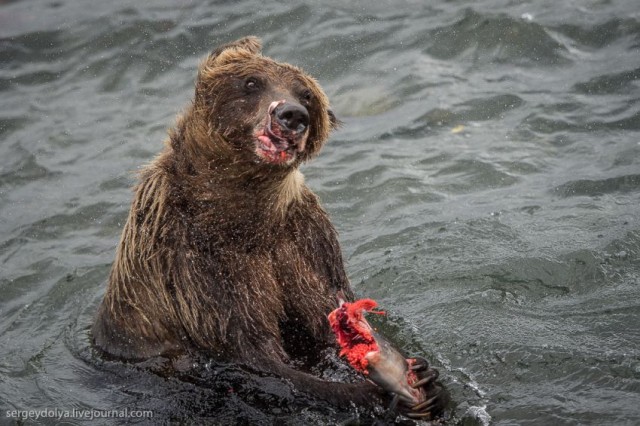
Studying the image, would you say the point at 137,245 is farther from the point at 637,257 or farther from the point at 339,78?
the point at 339,78

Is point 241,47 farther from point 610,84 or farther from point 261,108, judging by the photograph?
point 610,84

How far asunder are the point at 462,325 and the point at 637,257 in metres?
1.65

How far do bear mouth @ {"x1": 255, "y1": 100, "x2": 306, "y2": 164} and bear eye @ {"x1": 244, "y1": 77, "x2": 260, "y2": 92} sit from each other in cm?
23

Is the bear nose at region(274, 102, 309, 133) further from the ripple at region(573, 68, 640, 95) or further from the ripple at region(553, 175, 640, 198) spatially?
the ripple at region(573, 68, 640, 95)

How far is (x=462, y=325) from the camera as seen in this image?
643cm

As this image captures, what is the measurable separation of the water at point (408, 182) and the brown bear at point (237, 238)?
0.85 ft

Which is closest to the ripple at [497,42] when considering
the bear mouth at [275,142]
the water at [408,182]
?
the water at [408,182]

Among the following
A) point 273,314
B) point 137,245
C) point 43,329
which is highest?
point 137,245

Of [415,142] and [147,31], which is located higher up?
[147,31]

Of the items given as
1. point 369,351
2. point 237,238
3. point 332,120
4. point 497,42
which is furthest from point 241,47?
point 497,42

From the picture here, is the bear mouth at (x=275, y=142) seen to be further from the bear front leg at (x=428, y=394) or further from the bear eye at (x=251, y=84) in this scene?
the bear front leg at (x=428, y=394)

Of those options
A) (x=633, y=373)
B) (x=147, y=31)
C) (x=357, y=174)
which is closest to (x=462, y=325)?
A: (x=633, y=373)

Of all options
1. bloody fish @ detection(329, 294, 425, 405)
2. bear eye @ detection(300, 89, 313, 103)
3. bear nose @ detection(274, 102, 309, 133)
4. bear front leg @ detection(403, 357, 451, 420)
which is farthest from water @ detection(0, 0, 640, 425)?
bear eye @ detection(300, 89, 313, 103)

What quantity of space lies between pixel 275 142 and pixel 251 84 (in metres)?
0.44
